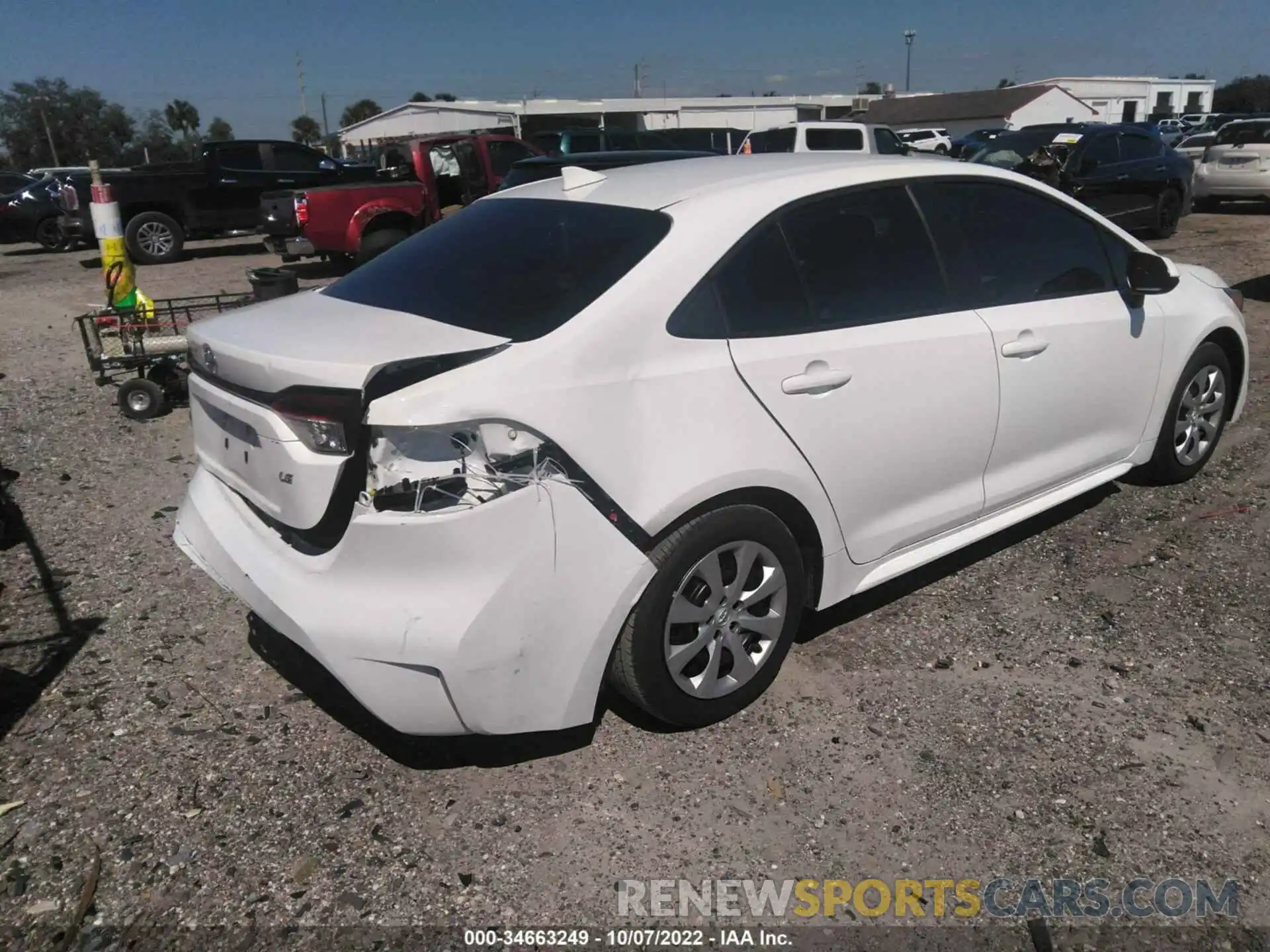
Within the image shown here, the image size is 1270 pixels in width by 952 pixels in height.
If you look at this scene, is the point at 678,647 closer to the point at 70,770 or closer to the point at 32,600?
the point at 70,770

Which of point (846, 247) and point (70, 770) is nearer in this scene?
point (70, 770)

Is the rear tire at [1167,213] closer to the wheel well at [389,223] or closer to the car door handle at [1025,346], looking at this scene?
the wheel well at [389,223]

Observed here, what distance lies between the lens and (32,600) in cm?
392

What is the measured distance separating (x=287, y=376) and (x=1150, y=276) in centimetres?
348

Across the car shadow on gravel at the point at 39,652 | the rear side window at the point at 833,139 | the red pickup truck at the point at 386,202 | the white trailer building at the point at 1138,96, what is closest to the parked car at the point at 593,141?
the red pickup truck at the point at 386,202

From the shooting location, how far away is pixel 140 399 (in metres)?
6.42

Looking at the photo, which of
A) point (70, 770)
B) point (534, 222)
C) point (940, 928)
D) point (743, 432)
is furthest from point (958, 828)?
point (70, 770)

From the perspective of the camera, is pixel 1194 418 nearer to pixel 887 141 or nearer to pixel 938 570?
pixel 938 570

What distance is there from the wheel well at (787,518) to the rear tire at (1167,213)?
41.0 ft

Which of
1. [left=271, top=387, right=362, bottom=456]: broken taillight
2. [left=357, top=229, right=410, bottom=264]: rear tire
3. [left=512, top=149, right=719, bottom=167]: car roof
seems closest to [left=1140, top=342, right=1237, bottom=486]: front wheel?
[left=271, top=387, right=362, bottom=456]: broken taillight

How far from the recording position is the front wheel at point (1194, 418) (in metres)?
4.45

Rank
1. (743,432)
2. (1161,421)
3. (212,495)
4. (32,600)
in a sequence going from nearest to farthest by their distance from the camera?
1. (743,432)
2. (212,495)
3. (32,600)
4. (1161,421)

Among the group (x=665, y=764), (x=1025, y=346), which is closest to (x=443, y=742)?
(x=665, y=764)

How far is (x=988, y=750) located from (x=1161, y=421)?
232 centimetres
